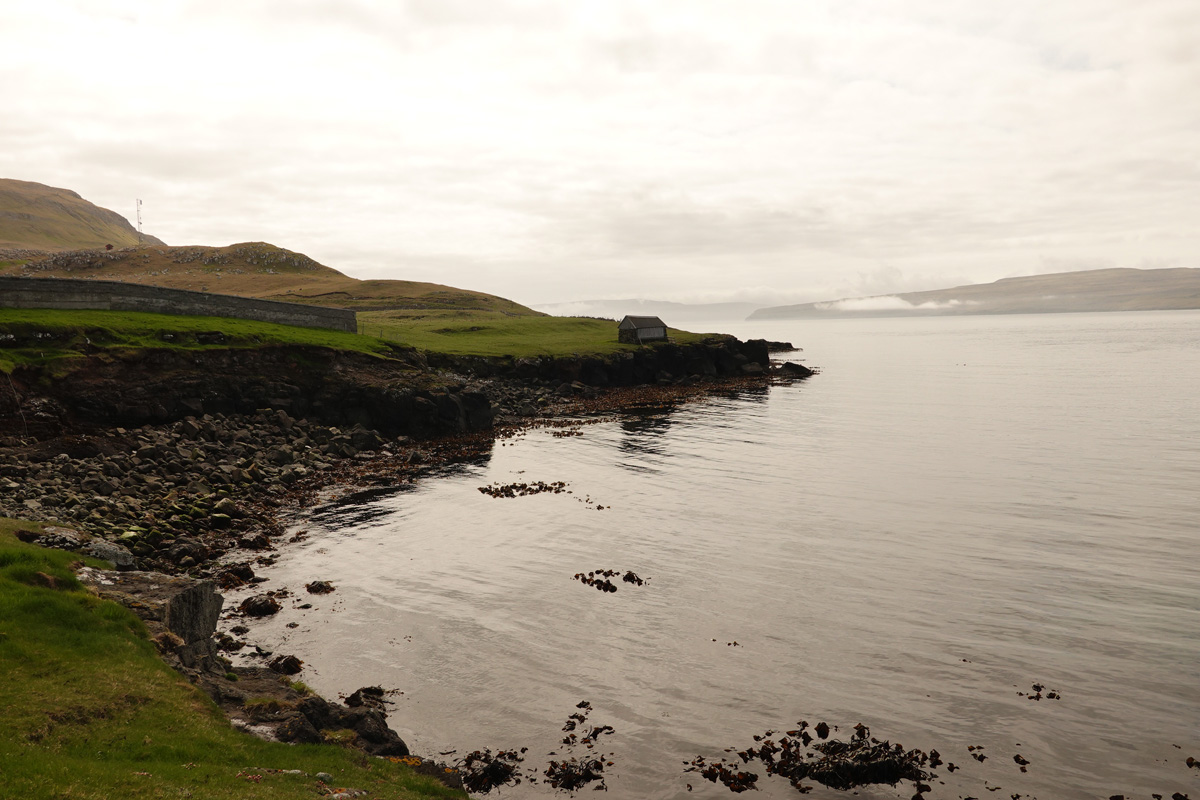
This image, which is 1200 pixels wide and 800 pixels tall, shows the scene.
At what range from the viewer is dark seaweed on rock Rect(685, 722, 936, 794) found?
1648cm

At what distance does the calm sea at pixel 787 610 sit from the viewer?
18.3m

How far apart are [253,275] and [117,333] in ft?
385

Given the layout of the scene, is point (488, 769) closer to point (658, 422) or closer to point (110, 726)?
point (110, 726)

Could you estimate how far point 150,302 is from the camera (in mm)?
54344

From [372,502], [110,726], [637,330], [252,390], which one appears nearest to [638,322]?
[637,330]

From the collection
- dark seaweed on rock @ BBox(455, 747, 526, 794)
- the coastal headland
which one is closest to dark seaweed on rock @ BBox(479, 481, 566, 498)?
the coastal headland

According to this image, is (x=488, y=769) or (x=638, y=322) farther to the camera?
(x=638, y=322)

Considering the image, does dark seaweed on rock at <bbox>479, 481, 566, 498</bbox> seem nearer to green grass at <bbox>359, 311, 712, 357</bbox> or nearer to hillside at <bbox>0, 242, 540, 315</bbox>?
green grass at <bbox>359, 311, 712, 357</bbox>

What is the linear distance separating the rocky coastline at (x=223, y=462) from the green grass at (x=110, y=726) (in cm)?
129

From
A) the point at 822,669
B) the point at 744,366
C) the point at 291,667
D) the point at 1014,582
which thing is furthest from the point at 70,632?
the point at 744,366

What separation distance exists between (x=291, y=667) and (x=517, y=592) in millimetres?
9066

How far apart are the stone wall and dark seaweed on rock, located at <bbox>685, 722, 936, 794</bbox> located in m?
52.7

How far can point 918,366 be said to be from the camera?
480ft

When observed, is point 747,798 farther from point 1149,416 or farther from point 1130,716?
point 1149,416
